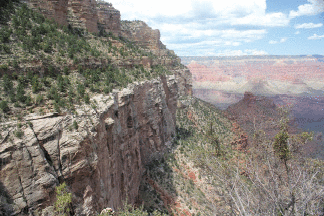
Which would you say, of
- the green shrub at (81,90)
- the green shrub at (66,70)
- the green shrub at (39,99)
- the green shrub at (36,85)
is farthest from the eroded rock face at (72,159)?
the green shrub at (66,70)

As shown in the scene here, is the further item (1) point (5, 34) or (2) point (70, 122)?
(1) point (5, 34)

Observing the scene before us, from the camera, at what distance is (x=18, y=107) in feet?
44.6

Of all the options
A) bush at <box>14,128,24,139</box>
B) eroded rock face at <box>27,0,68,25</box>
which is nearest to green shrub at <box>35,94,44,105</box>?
bush at <box>14,128,24,139</box>

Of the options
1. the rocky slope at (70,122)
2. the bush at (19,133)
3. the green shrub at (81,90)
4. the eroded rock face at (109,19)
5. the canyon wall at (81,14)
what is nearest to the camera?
the rocky slope at (70,122)

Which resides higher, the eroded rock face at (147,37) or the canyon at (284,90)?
the eroded rock face at (147,37)

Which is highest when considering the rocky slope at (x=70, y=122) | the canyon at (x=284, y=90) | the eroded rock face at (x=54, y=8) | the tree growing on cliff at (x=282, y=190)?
the eroded rock face at (x=54, y=8)

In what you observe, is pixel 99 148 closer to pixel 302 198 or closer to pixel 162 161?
pixel 302 198

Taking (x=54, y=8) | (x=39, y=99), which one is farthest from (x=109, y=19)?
(x=39, y=99)

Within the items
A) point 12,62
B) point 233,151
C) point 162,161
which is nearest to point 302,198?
point 12,62

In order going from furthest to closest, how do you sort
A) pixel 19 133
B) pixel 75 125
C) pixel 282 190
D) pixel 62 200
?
pixel 282 190 < pixel 75 125 < pixel 19 133 < pixel 62 200

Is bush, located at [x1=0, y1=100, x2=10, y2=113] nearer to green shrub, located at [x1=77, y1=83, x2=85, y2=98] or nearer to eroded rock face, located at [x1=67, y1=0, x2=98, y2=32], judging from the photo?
green shrub, located at [x1=77, y1=83, x2=85, y2=98]

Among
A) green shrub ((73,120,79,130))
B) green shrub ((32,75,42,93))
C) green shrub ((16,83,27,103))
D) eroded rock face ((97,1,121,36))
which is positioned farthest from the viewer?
eroded rock face ((97,1,121,36))

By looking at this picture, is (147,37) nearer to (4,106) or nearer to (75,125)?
(75,125)

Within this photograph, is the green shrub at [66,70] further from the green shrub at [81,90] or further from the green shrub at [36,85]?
the green shrub at [36,85]
